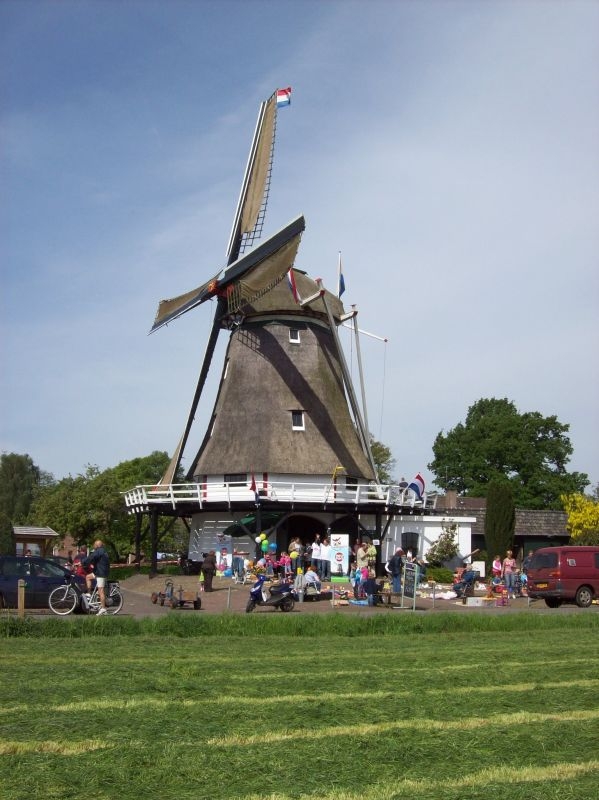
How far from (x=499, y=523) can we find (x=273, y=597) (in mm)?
26222

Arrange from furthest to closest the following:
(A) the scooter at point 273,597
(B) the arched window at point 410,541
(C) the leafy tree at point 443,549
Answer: (B) the arched window at point 410,541
(C) the leafy tree at point 443,549
(A) the scooter at point 273,597

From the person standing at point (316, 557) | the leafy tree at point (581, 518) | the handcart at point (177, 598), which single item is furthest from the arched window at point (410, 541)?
the handcart at point (177, 598)

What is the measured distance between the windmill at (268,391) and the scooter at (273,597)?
40.1ft

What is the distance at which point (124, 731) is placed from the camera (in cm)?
724

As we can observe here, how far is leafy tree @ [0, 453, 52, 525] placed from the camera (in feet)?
317

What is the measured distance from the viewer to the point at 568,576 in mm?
26578

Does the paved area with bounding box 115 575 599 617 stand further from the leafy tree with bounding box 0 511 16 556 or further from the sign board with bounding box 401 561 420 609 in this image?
the leafy tree with bounding box 0 511 16 556

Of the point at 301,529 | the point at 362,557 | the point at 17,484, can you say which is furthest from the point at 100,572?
the point at 17,484

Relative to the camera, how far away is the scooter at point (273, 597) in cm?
2338

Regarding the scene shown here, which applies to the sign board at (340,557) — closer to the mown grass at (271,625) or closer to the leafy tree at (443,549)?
the leafy tree at (443,549)

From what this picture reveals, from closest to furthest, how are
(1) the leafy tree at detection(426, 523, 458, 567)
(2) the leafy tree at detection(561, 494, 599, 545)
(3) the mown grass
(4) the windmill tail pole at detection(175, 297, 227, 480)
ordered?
(3) the mown grass, (4) the windmill tail pole at detection(175, 297, 227, 480), (1) the leafy tree at detection(426, 523, 458, 567), (2) the leafy tree at detection(561, 494, 599, 545)

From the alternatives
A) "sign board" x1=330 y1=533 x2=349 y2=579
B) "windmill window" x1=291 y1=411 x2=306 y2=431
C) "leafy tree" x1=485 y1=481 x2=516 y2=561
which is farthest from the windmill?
"leafy tree" x1=485 y1=481 x2=516 y2=561

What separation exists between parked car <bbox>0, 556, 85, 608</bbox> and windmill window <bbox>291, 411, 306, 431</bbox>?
1831cm

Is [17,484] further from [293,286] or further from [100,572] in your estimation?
[100,572]
